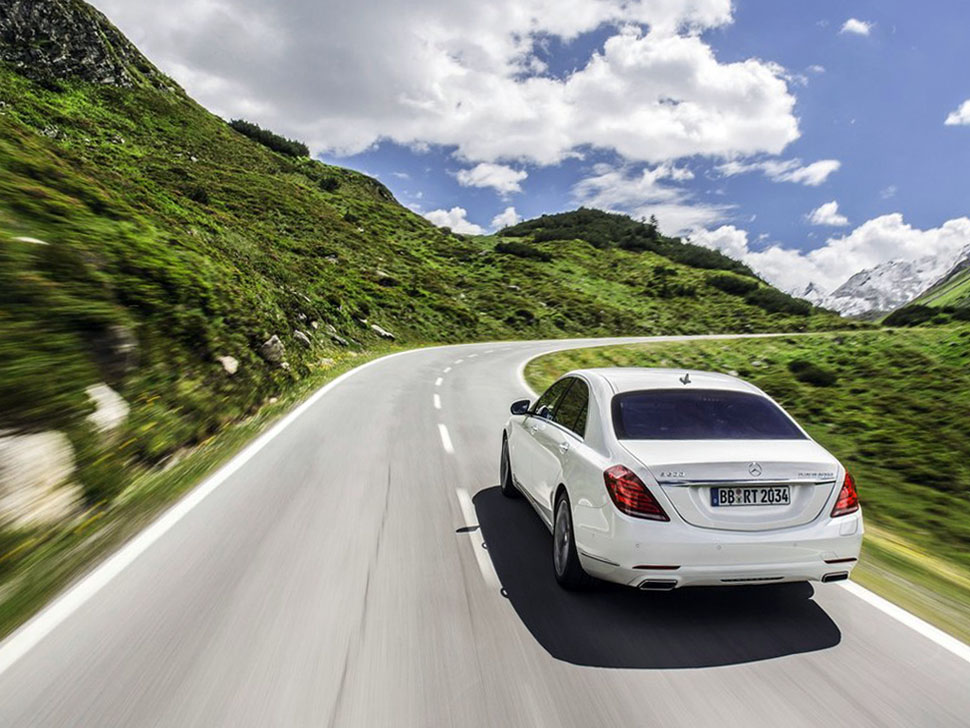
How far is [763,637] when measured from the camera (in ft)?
11.9

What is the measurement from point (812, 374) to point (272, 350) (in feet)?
45.3

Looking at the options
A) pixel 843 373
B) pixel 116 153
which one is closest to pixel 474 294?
pixel 116 153

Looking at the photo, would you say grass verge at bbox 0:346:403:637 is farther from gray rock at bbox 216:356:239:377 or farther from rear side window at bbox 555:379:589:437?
rear side window at bbox 555:379:589:437

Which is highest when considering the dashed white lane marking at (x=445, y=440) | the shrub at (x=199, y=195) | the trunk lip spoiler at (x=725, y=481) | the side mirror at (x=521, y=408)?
the shrub at (x=199, y=195)

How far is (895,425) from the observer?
420 inches

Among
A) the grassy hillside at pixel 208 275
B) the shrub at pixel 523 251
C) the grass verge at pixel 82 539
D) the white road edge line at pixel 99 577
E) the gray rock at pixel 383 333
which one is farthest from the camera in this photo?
the shrub at pixel 523 251

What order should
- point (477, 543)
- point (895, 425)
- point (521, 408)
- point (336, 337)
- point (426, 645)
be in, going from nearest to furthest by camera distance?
1. point (426, 645)
2. point (477, 543)
3. point (521, 408)
4. point (895, 425)
5. point (336, 337)

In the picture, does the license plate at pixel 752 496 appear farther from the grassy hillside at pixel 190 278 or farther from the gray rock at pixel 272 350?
the gray rock at pixel 272 350

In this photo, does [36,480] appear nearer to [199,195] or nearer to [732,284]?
[199,195]

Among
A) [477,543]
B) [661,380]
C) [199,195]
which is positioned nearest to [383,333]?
[199,195]

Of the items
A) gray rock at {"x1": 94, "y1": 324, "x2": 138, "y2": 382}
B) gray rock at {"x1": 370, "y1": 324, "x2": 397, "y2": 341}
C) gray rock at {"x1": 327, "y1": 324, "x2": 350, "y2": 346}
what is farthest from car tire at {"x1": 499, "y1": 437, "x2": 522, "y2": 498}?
gray rock at {"x1": 370, "y1": 324, "x2": 397, "y2": 341}

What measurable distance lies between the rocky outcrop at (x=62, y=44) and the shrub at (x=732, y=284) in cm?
6986

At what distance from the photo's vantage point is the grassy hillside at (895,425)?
16.0 feet

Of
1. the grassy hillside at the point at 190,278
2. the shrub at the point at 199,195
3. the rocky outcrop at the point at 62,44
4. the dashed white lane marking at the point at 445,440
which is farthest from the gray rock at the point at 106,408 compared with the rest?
the rocky outcrop at the point at 62,44
